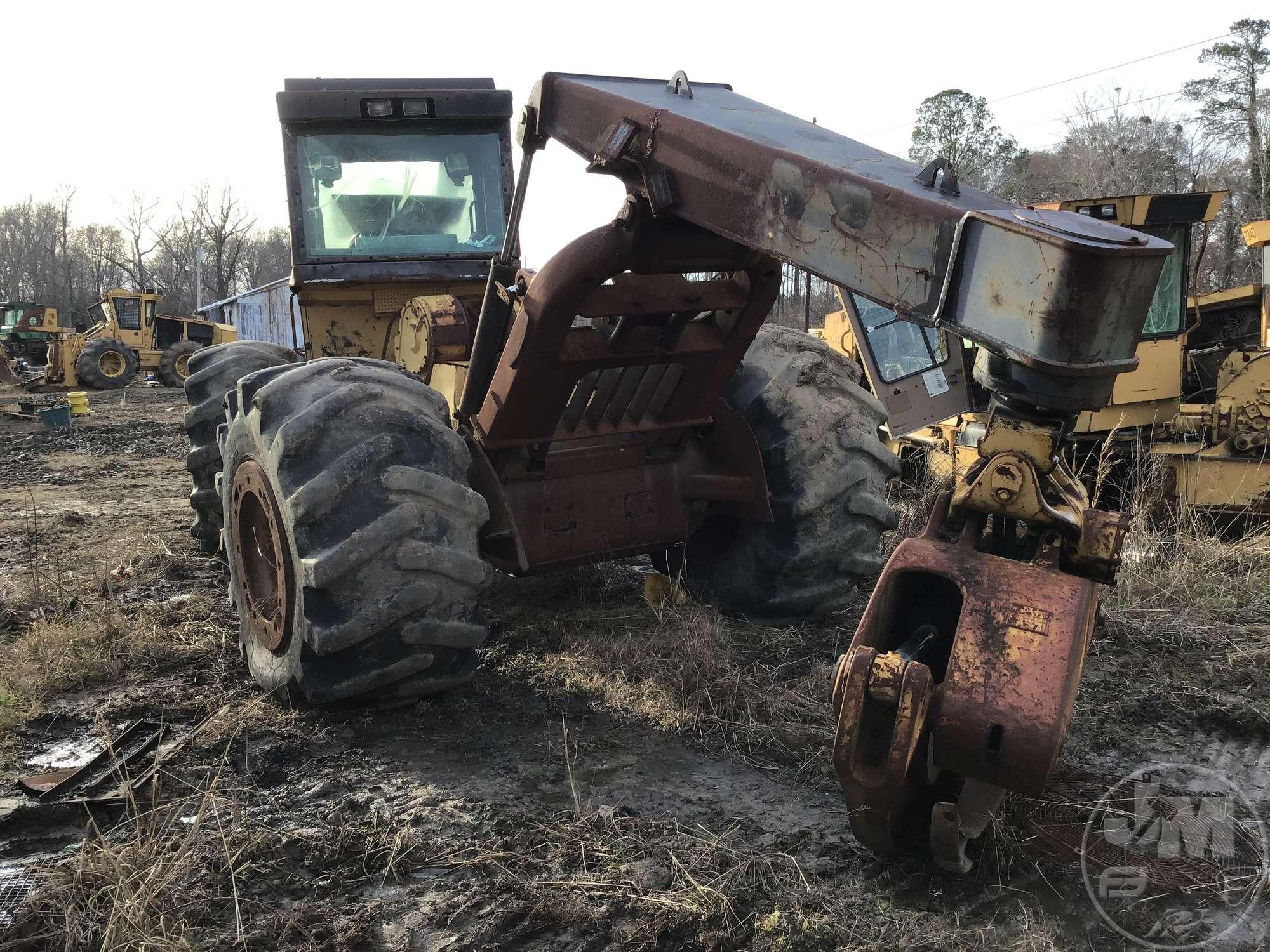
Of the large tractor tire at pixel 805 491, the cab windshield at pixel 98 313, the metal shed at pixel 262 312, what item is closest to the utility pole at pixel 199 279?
the metal shed at pixel 262 312

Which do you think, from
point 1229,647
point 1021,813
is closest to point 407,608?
point 1021,813

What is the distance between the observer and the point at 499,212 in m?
5.43

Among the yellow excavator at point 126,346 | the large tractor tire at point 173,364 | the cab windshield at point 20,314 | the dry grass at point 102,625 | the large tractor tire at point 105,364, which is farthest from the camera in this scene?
the cab windshield at point 20,314

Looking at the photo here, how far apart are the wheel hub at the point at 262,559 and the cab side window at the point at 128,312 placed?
89.7 feet

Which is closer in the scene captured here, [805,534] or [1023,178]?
[805,534]

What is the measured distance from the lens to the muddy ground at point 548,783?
2396mm

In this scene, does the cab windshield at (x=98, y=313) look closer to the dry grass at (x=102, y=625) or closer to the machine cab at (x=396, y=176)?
the dry grass at (x=102, y=625)

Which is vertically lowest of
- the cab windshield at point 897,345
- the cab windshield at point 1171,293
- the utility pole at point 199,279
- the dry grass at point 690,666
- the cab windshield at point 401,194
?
the dry grass at point 690,666

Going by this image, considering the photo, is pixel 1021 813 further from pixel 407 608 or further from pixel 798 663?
pixel 407 608

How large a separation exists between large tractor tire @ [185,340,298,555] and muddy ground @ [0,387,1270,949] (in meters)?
0.51

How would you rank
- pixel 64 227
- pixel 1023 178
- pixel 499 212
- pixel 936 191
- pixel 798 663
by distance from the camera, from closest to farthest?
pixel 936 191 → pixel 798 663 → pixel 499 212 → pixel 1023 178 → pixel 64 227

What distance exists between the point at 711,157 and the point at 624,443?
1.70 metres

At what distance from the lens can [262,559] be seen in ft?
13.3

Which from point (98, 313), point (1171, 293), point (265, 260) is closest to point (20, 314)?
point (98, 313)
